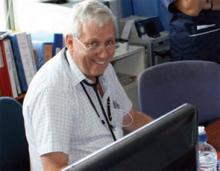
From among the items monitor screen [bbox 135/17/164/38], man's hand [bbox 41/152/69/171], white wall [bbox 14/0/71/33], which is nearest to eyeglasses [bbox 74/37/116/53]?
man's hand [bbox 41/152/69/171]

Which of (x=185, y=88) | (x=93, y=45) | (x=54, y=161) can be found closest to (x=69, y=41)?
(x=93, y=45)

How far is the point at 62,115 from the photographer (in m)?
1.41

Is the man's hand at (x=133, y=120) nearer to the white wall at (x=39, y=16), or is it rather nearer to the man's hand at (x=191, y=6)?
the man's hand at (x=191, y=6)

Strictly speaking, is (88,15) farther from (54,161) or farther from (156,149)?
(156,149)

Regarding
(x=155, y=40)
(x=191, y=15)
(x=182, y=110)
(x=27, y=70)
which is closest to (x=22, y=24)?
(x=27, y=70)

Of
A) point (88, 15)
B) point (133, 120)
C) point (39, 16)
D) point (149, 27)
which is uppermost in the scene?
point (88, 15)

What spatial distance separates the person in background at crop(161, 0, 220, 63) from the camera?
8.87ft

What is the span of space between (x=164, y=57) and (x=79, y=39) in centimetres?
190

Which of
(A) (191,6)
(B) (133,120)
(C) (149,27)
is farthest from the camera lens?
(C) (149,27)

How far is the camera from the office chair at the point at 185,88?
2088mm

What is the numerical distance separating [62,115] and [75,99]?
0.33 ft

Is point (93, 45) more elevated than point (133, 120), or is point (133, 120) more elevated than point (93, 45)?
point (93, 45)

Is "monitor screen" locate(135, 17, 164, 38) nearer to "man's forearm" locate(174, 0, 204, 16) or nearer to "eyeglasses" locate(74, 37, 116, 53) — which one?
"man's forearm" locate(174, 0, 204, 16)

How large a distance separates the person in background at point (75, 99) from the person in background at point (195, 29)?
1.25m
